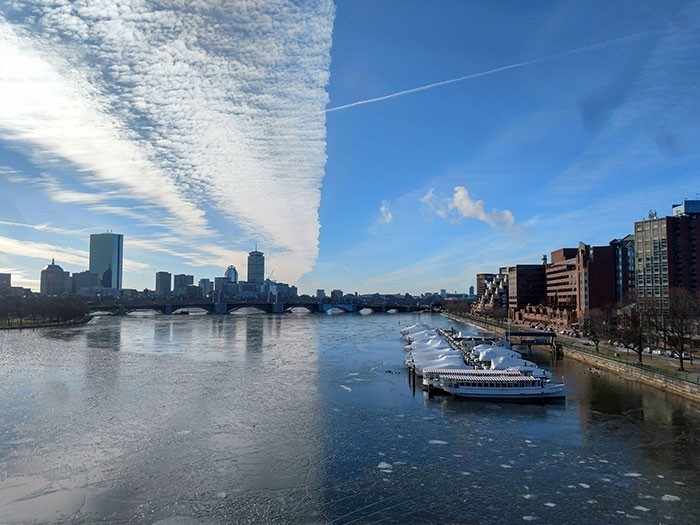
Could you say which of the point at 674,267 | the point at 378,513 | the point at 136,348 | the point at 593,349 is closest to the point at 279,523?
the point at 378,513

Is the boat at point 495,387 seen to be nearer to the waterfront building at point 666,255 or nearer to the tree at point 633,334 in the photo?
the tree at point 633,334

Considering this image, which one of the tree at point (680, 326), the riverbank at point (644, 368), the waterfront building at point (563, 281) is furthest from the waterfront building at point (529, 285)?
the tree at point (680, 326)

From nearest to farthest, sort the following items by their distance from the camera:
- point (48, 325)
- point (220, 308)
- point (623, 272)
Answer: point (623, 272) → point (48, 325) → point (220, 308)

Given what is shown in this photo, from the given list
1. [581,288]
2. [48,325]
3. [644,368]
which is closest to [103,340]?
[48,325]

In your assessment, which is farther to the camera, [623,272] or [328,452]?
[623,272]

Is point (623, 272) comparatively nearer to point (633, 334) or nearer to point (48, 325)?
point (633, 334)

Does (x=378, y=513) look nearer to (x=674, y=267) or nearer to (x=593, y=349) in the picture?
(x=593, y=349)

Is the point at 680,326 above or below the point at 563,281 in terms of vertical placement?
below
